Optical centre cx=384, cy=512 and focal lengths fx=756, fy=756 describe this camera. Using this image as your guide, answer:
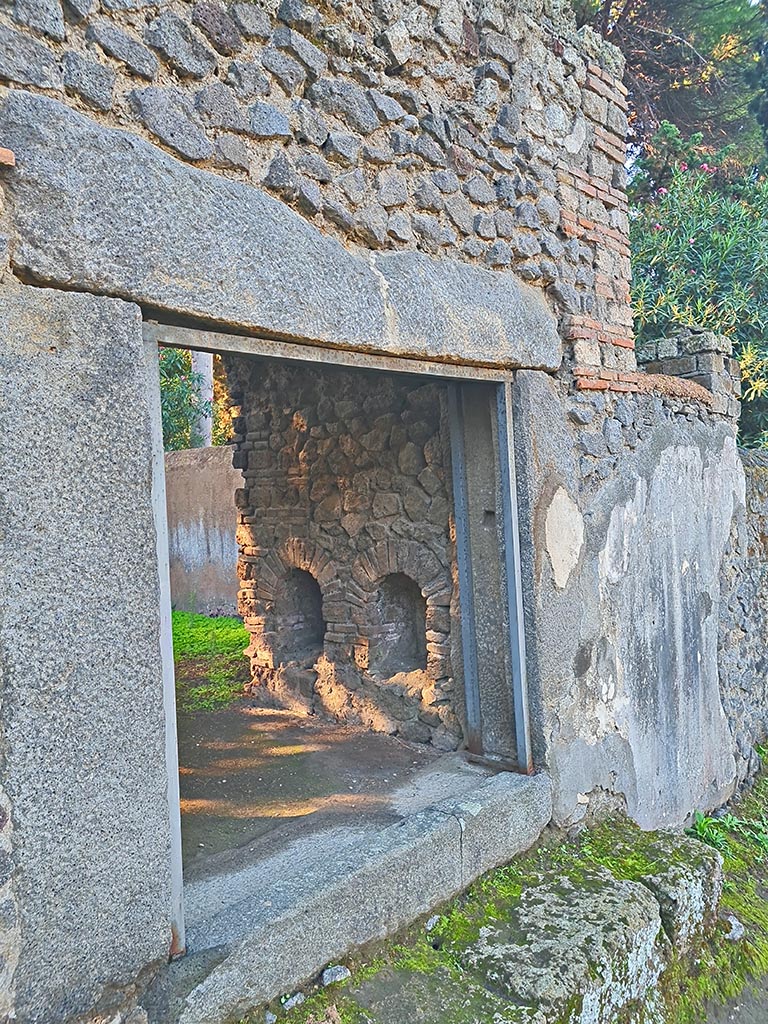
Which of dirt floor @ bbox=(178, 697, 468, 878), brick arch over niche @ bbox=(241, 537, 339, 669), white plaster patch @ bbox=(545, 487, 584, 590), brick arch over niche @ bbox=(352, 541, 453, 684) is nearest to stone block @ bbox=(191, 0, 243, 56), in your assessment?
white plaster patch @ bbox=(545, 487, 584, 590)

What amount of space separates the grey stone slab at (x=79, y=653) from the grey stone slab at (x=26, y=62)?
0.48m

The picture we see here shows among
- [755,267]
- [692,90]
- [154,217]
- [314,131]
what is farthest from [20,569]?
[692,90]

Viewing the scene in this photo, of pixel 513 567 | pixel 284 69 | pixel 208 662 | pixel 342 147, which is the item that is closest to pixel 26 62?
pixel 284 69

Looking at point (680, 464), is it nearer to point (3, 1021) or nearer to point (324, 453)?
point (324, 453)

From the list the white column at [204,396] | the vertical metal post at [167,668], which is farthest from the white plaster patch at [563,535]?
the white column at [204,396]

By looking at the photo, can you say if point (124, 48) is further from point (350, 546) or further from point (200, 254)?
point (350, 546)

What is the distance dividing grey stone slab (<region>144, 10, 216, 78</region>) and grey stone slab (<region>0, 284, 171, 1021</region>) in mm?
690

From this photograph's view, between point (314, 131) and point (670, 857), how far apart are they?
3.05m

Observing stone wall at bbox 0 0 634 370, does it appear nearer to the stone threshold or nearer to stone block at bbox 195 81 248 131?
stone block at bbox 195 81 248 131

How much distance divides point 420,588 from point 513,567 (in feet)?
3.16

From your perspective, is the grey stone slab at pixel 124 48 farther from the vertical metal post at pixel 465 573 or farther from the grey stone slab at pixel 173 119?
the vertical metal post at pixel 465 573

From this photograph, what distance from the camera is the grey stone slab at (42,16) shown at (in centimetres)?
167

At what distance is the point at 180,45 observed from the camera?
1969 millimetres

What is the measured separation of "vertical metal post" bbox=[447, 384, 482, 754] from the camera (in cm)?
326
